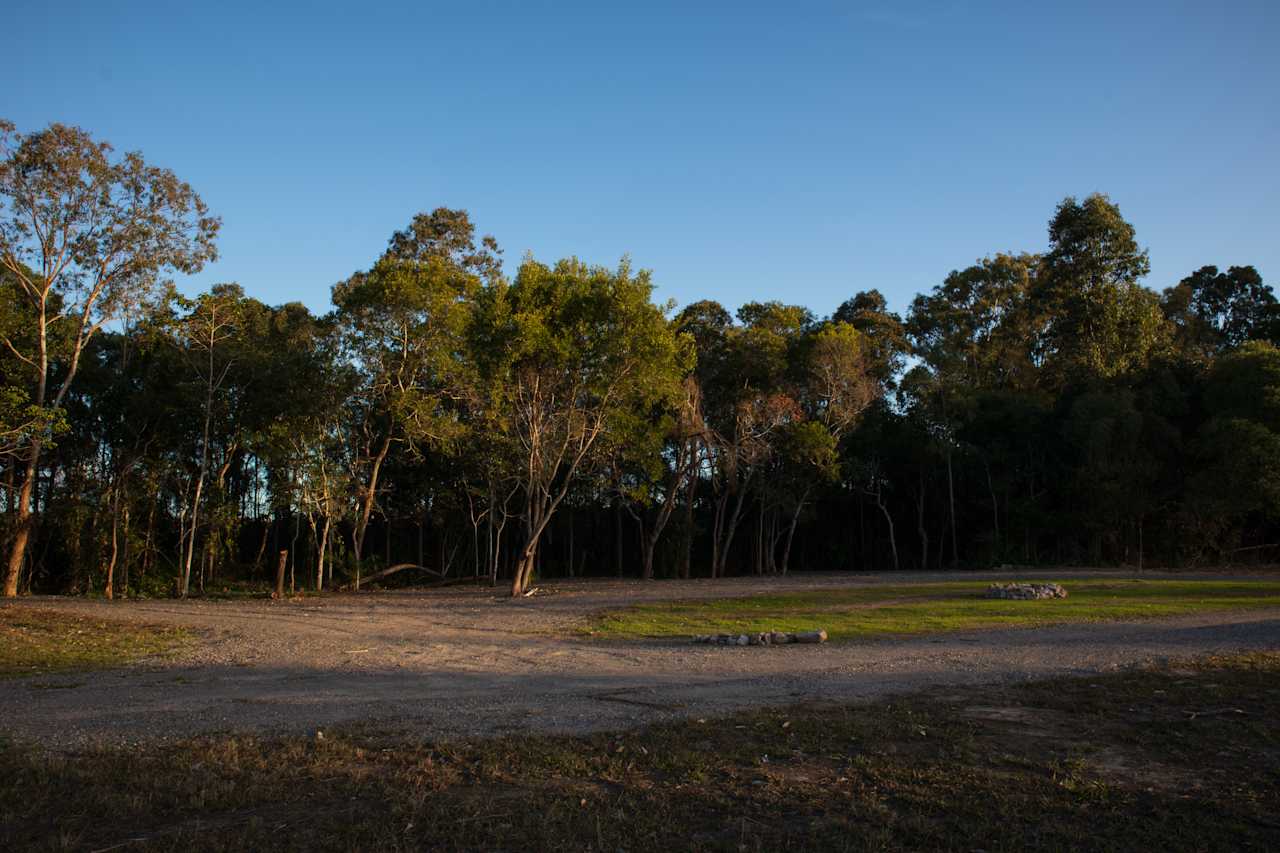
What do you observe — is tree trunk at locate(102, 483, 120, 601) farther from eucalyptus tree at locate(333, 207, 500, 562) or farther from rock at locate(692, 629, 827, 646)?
rock at locate(692, 629, 827, 646)

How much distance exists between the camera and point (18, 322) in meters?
24.1

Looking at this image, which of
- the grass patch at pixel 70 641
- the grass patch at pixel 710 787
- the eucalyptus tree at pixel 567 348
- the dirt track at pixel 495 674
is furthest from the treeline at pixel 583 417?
the grass patch at pixel 710 787

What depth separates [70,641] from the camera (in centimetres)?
1446

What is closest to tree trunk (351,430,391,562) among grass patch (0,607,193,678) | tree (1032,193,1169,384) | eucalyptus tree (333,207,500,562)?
eucalyptus tree (333,207,500,562)

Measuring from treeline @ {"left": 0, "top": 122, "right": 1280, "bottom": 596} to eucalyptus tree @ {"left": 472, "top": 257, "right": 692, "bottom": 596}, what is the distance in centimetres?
9

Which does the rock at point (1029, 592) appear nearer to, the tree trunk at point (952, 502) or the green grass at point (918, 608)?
the green grass at point (918, 608)

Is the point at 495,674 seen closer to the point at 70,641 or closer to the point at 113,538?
the point at 70,641

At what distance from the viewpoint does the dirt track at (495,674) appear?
7.98m

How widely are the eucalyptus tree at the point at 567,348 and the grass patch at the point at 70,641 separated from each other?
10446mm

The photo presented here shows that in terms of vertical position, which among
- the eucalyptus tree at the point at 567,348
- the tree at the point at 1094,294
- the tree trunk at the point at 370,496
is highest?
the tree at the point at 1094,294

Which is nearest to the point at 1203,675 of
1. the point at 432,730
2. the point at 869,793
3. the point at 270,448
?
the point at 869,793

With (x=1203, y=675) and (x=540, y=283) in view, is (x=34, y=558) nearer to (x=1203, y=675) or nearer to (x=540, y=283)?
(x=540, y=283)

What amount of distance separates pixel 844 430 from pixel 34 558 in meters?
32.6

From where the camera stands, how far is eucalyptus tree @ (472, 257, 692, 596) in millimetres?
22688
